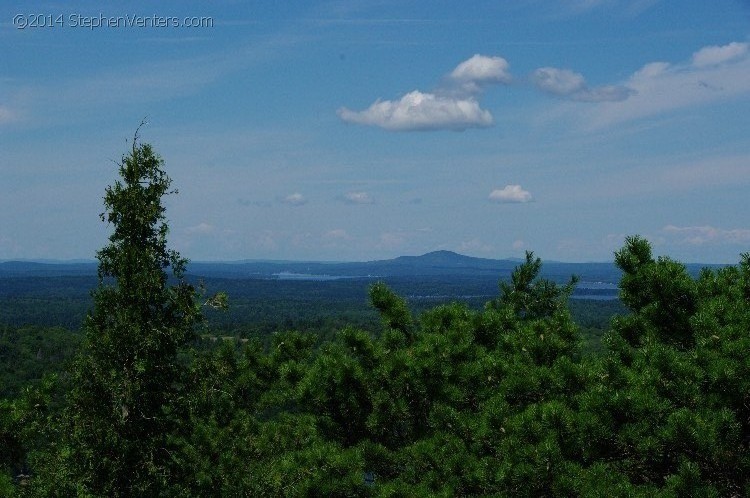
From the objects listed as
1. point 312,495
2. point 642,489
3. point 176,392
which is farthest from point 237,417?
point 642,489

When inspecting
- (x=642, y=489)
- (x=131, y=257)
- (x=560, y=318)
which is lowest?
(x=642, y=489)

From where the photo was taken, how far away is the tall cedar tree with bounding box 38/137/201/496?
14617mm

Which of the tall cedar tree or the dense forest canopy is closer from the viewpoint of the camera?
the dense forest canopy

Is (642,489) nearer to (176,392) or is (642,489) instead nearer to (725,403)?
(725,403)

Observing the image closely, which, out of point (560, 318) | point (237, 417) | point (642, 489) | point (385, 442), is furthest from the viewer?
point (237, 417)

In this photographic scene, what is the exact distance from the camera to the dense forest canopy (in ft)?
35.8

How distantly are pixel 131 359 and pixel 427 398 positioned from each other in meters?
5.99

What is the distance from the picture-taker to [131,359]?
15.0 metres

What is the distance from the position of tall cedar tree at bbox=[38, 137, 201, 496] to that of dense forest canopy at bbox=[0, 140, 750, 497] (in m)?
0.03

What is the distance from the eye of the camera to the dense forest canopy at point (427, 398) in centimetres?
1092

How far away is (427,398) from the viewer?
15016mm

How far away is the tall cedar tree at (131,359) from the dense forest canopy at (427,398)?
0.03 m

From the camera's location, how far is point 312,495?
44.0 ft

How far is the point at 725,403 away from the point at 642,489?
5.88ft
